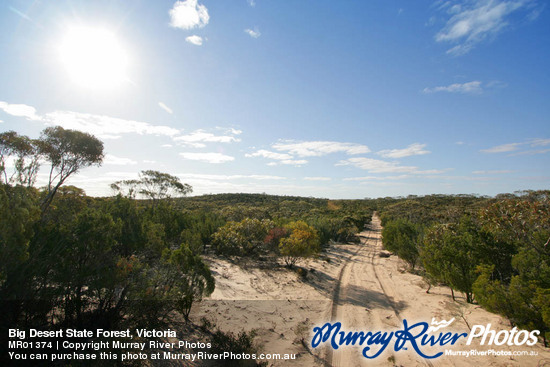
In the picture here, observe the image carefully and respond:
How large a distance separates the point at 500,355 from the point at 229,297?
12.5m

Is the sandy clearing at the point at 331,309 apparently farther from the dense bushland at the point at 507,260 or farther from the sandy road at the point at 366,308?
the dense bushland at the point at 507,260

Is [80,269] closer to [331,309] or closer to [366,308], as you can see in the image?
[331,309]

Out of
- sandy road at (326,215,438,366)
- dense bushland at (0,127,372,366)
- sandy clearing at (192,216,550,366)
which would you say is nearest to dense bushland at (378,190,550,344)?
sandy clearing at (192,216,550,366)

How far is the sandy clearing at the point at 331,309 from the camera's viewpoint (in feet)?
29.7

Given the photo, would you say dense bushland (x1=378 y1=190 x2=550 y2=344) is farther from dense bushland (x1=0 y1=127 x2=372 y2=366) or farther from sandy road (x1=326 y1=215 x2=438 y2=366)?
dense bushland (x1=0 y1=127 x2=372 y2=366)

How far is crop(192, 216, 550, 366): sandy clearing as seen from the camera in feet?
29.7

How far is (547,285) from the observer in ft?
27.1

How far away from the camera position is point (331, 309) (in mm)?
13719

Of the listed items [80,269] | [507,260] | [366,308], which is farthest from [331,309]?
[80,269]

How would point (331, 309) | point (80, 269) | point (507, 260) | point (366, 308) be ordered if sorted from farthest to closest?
point (366, 308) < point (331, 309) < point (507, 260) < point (80, 269)

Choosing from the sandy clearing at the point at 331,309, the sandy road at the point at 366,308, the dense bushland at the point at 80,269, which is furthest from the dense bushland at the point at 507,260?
the dense bushland at the point at 80,269

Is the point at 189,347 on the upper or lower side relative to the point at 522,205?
lower

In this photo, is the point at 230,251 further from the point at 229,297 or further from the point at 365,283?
the point at 365,283

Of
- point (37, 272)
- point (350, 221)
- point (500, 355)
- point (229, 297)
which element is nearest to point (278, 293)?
point (229, 297)
